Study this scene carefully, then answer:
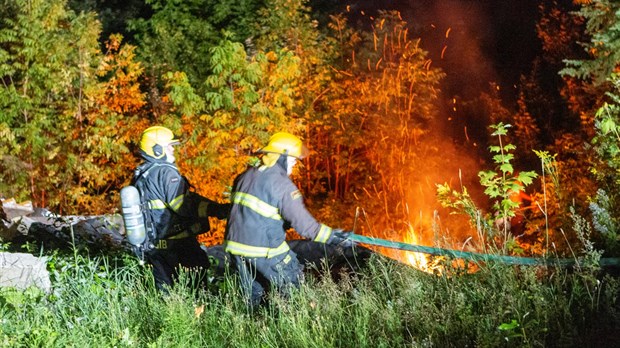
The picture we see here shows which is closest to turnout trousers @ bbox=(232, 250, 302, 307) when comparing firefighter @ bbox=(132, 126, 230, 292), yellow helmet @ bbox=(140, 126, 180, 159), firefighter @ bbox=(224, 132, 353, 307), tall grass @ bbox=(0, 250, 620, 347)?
firefighter @ bbox=(224, 132, 353, 307)

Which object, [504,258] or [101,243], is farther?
[101,243]

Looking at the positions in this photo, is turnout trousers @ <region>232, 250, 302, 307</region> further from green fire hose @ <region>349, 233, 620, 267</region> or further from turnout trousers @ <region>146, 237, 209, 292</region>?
green fire hose @ <region>349, 233, 620, 267</region>

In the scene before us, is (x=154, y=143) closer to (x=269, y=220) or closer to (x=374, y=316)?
(x=269, y=220)

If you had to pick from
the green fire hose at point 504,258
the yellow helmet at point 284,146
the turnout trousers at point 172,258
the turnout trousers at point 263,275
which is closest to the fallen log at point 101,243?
the turnout trousers at point 172,258

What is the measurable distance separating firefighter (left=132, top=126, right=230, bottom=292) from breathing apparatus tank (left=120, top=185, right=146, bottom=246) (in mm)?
143

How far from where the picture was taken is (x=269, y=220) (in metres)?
5.36

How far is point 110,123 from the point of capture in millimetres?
20828

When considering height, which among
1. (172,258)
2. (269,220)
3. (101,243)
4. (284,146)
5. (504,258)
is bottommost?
(101,243)

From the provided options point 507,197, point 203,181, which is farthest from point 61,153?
point 507,197

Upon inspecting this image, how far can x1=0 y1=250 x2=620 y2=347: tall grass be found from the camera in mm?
4273

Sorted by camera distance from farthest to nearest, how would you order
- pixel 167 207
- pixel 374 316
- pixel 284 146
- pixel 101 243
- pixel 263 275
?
pixel 101 243
pixel 167 207
pixel 263 275
pixel 284 146
pixel 374 316

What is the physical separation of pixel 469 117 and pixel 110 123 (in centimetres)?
1652

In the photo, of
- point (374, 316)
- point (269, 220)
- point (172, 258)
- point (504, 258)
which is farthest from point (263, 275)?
point (504, 258)

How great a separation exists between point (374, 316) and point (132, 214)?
2.18 metres
